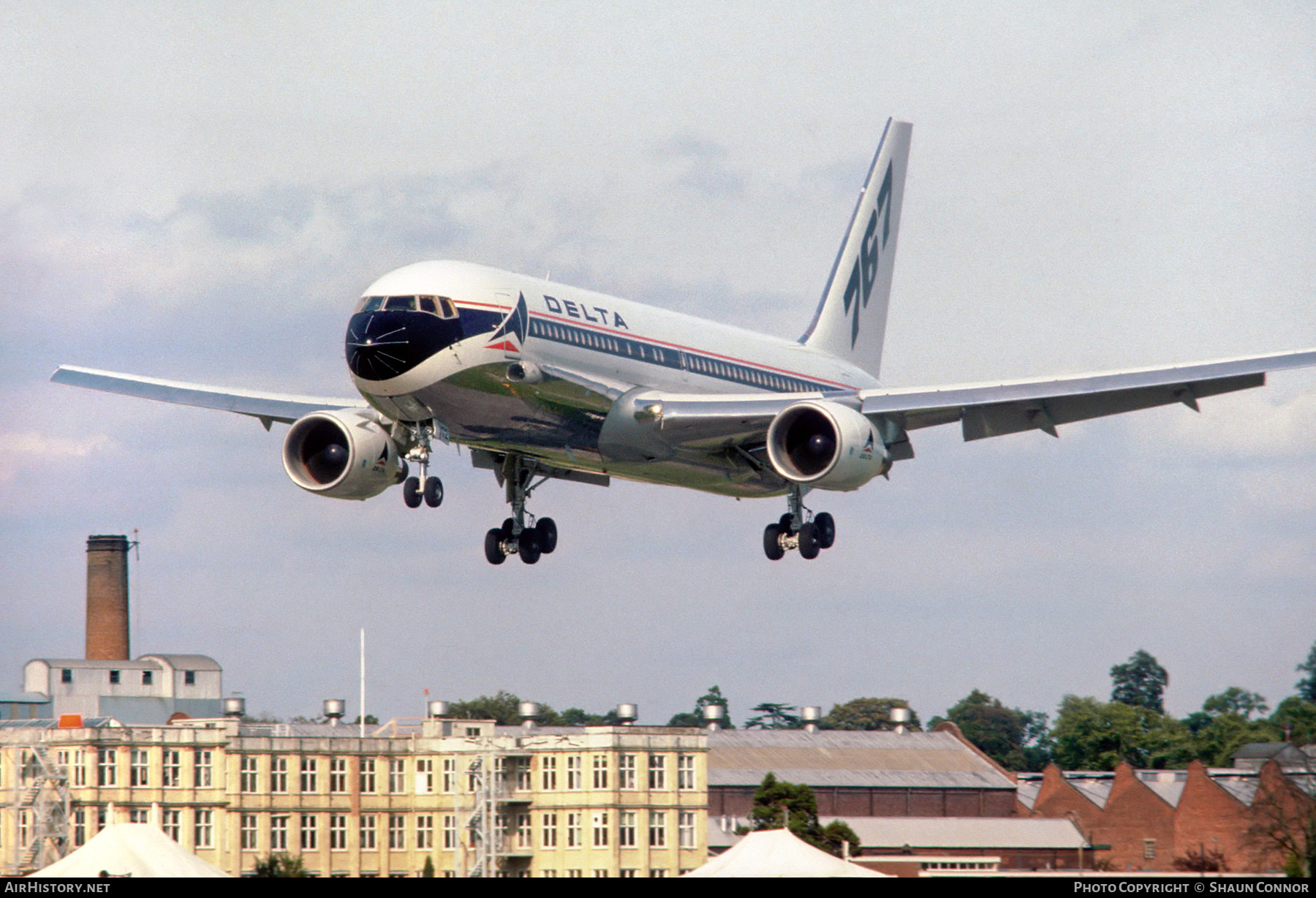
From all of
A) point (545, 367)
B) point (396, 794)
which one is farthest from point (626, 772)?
point (545, 367)

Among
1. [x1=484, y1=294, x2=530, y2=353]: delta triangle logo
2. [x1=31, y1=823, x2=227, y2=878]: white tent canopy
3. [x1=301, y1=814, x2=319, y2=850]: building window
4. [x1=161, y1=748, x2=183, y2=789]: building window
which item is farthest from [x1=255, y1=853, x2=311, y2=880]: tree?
[x1=484, y1=294, x2=530, y2=353]: delta triangle logo

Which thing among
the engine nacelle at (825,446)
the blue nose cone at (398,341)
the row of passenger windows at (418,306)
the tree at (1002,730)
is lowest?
the tree at (1002,730)

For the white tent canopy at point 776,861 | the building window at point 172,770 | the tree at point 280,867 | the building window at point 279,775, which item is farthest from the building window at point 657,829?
the white tent canopy at point 776,861

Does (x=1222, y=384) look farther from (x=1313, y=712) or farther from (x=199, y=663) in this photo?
(x=199, y=663)

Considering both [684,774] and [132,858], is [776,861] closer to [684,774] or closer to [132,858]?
[132,858]

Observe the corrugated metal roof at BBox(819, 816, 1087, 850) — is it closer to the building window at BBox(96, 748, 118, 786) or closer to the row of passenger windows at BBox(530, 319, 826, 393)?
the building window at BBox(96, 748, 118, 786)

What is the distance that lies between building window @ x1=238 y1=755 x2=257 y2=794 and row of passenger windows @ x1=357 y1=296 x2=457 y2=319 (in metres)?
50.0

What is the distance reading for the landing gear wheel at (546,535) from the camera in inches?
2154

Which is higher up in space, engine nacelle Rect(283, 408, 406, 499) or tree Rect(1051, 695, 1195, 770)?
engine nacelle Rect(283, 408, 406, 499)

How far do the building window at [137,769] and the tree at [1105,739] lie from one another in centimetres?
6375

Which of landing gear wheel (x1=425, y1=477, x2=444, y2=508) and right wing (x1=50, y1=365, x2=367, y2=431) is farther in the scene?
right wing (x1=50, y1=365, x2=367, y2=431)

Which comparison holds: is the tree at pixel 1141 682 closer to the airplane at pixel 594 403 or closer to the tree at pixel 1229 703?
the tree at pixel 1229 703

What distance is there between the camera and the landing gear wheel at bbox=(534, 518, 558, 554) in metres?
54.7
